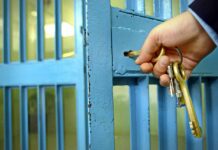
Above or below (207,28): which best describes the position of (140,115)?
below

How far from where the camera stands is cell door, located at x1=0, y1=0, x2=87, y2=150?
127 cm

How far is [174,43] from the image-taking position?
57 centimetres

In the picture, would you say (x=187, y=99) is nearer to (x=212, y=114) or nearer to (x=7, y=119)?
(x=212, y=114)

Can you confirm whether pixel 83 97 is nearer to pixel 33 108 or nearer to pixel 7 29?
pixel 33 108

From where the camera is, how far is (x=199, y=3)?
1.62ft

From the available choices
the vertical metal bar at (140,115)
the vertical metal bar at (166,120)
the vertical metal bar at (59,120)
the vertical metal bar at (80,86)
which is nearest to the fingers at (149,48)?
the vertical metal bar at (140,115)

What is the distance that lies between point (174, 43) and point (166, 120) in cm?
32

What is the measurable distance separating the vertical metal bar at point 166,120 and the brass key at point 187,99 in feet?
0.94

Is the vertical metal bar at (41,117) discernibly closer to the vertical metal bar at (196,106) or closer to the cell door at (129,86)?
the cell door at (129,86)

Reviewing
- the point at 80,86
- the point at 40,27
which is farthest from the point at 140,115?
the point at 40,27

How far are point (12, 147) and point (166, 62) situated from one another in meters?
1.13

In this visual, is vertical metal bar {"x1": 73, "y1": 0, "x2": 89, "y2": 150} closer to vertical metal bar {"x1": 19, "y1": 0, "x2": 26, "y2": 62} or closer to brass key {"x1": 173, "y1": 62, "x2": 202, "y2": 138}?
vertical metal bar {"x1": 19, "y1": 0, "x2": 26, "y2": 62}

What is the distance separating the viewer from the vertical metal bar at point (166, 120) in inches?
31.8

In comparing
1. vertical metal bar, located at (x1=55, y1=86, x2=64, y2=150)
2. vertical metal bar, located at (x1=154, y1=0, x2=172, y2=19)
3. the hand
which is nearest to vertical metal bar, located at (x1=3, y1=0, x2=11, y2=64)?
vertical metal bar, located at (x1=55, y1=86, x2=64, y2=150)
